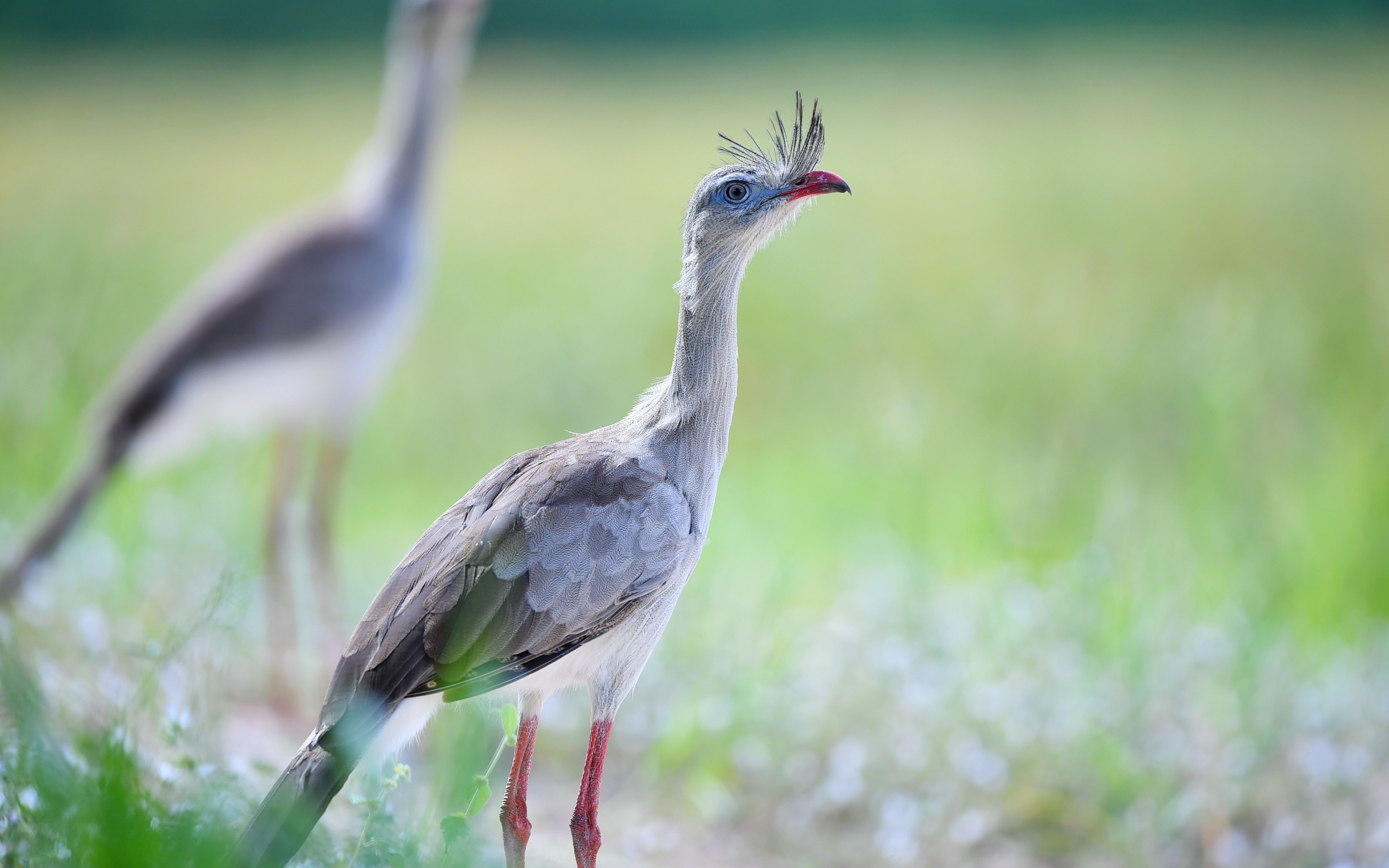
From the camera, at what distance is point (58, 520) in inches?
116

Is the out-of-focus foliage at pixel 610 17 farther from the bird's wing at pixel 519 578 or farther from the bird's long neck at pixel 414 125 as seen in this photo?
the bird's wing at pixel 519 578

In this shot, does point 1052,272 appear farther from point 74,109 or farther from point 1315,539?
point 74,109

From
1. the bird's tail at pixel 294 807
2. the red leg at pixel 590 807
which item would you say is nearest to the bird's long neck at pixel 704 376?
the red leg at pixel 590 807

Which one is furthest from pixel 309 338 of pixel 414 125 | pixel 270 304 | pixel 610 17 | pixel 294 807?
pixel 610 17

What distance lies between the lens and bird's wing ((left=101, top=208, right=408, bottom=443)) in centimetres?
327

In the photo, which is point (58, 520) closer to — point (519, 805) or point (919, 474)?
point (519, 805)

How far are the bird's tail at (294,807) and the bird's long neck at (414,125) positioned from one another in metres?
2.43

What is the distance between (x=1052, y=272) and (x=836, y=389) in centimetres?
135

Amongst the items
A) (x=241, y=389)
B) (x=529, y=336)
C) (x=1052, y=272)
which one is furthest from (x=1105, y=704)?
(x=529, y=336)

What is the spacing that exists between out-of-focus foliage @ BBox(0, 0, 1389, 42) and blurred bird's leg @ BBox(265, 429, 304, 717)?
7.69 m

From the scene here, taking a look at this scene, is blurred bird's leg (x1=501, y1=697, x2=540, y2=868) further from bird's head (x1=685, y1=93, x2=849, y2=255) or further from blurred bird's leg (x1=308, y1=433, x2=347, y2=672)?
blurred bird's leg (x1=308, y1=433, x2=347, y2=672)

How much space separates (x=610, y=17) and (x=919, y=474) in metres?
8.21

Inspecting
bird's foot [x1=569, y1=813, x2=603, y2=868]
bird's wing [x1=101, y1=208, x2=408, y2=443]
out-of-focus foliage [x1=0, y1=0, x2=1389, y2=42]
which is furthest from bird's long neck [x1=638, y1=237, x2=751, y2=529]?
out-of-focus foliage [x1=0, y1=0, x2=1389, y2=42]

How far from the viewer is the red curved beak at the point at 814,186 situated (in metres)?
1.83
